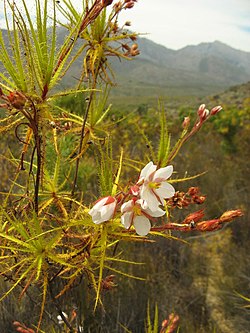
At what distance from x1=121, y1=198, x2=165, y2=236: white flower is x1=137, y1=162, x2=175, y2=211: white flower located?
2cm

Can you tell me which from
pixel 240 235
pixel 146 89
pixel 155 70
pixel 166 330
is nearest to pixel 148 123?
pixel 240 235

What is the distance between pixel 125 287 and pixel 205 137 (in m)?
4.65

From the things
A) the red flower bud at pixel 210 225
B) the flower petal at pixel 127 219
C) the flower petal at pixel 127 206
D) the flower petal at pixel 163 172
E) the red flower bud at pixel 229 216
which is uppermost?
the flower petal at pixel 163 172

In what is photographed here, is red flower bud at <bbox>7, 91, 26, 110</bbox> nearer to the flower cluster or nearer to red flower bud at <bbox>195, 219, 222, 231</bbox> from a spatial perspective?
the flower cluster

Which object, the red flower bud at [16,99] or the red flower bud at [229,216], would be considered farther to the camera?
the red flower bud at [229,216]

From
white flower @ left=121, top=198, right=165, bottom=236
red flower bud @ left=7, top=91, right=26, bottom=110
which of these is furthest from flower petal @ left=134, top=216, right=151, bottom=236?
red flower bud @ left=7, top=91, right=26, bottom=110

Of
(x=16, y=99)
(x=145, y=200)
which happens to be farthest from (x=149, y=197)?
(x=16, y=99)

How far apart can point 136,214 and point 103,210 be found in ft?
0.23

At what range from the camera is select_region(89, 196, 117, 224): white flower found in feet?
2.79

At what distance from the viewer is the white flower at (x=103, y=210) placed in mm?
849

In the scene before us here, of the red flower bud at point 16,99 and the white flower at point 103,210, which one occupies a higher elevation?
the red flower bud at point 16,99

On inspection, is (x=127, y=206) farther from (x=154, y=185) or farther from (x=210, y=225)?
(x=210, y=225)

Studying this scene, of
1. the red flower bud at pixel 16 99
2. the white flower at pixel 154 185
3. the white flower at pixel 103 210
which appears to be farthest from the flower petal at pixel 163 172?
the red flower bud at pixel 16 99

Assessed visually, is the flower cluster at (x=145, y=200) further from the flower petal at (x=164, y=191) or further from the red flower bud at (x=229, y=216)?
the red flower bud at (x=229, y=216)
